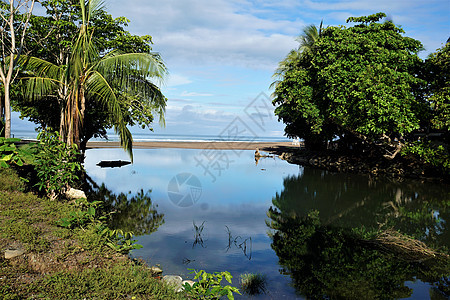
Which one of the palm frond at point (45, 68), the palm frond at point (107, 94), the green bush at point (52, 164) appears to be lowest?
the green bush at point (52, 164)

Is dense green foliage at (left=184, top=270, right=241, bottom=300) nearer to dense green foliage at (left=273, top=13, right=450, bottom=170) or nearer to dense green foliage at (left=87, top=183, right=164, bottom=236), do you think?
dense green foliage at (left=87, top=183, right=164, bottom=236)

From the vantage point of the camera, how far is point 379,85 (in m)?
18.2

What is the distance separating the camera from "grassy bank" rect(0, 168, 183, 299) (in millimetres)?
4215

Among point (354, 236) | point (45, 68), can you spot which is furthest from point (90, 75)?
point (354, 236)

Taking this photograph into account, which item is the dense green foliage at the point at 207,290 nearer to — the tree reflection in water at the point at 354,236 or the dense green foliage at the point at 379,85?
the tree reflection in water at the point at 354,236

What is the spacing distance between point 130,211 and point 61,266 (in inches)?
247

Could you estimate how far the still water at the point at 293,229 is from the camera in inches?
251

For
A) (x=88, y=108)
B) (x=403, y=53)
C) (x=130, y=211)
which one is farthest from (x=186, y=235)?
(x=403, y=53)

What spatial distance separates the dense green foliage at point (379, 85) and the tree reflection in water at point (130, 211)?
14.4 m

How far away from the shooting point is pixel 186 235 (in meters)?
9.13

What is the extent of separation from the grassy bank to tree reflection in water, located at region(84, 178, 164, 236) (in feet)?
5.09

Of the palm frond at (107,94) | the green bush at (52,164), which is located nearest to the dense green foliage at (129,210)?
the green bush at (52,164)

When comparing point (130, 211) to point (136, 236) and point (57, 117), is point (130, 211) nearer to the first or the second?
point (136, 236)

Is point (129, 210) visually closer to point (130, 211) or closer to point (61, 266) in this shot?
Result: point (130, 211)
